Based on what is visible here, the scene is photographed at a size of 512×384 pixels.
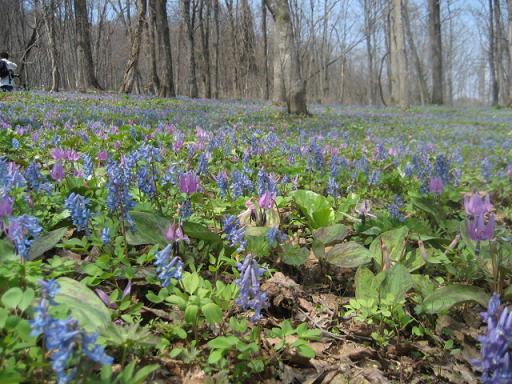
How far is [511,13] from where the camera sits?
22141 millimetres

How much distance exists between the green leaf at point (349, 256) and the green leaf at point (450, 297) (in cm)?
39

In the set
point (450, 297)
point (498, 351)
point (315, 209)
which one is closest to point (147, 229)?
point (315, 209)

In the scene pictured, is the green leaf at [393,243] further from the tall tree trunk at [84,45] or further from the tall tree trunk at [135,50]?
the tall tree trunk at [84,45]

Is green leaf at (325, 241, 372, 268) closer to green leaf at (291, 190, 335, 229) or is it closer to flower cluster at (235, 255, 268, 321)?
green leaf at (291, 190, 335, 229)

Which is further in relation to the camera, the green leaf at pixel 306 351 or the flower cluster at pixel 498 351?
the green leaf at pixel 306 351

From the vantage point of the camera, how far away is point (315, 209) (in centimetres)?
278

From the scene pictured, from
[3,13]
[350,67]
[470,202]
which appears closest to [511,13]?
[470,202]

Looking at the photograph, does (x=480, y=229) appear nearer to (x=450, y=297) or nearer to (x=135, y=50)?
(x=450, y=297)

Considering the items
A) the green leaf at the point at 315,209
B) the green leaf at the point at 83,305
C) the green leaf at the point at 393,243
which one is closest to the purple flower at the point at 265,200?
the green leaf at the point at 315,209

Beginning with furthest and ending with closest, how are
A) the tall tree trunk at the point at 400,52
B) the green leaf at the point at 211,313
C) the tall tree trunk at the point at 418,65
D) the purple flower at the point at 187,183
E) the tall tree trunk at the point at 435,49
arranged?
the tall tree trunk at the point at 418,65
the tall tree trunk at the point at 435,49
the tall tree trunk at the point at 400,52
the purple flower at the point at 187,183
the green leaf at the point at 211,313

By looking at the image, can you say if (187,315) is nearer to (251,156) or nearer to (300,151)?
(251,156)

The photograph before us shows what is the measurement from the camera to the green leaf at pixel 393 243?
7.39 feet

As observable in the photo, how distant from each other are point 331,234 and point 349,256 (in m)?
0.24

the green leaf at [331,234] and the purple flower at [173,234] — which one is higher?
the purple flower at [173,234]
